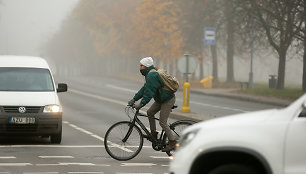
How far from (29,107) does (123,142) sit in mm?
2773

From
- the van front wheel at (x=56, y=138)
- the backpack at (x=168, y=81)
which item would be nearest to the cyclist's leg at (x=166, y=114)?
the backpack at (x=168, y=81)

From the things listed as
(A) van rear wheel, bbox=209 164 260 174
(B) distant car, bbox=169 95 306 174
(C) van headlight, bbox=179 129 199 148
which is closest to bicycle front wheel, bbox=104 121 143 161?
(C) van headlight, bbox=179 129 199 148

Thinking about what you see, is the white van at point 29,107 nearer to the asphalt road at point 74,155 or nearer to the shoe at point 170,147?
the asphalt road at point 74,155

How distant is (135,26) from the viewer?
67312 mm

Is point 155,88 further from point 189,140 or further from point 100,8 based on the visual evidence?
point 100,8

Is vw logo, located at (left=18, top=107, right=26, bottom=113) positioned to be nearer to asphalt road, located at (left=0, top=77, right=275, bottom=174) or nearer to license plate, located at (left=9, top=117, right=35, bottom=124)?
license plate, located at (left=9, top=117, right=35, bottom=124)

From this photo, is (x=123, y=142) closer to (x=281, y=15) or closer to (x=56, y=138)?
(x=56, y=138)

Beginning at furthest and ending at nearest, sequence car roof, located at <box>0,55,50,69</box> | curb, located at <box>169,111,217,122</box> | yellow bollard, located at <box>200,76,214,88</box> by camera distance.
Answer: yellow bollard, located at <box>200,76,214,88</box>, curb, located at <box>169,111,217,122</box>, car roof, located at <box>0,55,50,69</box>

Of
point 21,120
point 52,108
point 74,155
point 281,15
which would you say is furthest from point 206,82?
point 74,155

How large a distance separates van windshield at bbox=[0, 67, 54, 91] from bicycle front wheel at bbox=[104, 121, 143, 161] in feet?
11.9

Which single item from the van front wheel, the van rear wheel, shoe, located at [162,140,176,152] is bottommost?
the van front wheel

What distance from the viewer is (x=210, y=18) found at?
157 feet

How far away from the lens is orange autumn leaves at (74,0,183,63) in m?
59.6

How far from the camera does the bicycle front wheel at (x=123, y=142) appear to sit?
1255 centimetres
